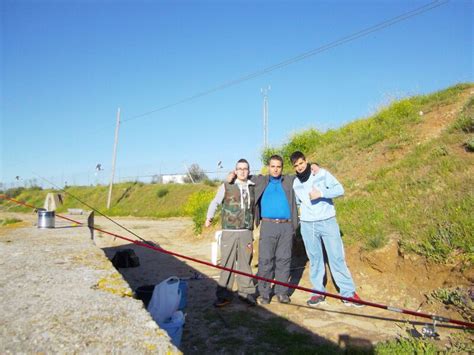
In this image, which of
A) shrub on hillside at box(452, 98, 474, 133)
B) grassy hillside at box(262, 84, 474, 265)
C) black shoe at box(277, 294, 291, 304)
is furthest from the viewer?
shrub on hillside at box(452, 98, 474, 133)

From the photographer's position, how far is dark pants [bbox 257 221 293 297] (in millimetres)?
4832

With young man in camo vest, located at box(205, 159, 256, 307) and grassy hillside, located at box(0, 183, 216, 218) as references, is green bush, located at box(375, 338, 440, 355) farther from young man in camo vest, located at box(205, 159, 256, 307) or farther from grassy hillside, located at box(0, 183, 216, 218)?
grassy hillside, located at box(0, 183, 216, 218)

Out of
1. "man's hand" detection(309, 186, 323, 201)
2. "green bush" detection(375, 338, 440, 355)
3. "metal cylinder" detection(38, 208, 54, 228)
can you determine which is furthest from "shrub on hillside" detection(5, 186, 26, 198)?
"green bush" detection(375, 338, 440, 355)

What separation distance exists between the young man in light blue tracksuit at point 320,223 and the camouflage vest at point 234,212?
0.68m

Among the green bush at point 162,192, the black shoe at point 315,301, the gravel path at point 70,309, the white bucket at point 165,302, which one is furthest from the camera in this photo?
the green bush at point 162,192

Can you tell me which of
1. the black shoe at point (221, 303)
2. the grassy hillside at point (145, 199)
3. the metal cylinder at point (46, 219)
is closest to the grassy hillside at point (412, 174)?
the black shoe at point (221, 303)

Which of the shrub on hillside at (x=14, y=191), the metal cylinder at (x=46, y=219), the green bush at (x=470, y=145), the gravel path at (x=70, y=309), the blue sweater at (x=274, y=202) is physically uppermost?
the shrub on hillside at (x=14, y=191)

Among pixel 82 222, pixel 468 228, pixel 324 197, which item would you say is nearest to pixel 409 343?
pixel 324 197

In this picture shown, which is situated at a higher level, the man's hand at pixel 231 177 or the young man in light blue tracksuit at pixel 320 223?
the man's hand at pixel 231 177

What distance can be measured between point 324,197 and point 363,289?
65.6 inches

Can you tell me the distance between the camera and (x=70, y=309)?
1.86 meters

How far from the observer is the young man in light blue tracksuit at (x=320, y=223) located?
182 inches

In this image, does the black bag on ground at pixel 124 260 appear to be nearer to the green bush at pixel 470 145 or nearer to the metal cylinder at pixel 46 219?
the metal cylinder at pixel 46 219

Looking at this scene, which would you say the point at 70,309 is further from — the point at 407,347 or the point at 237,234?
the point at 237,234
